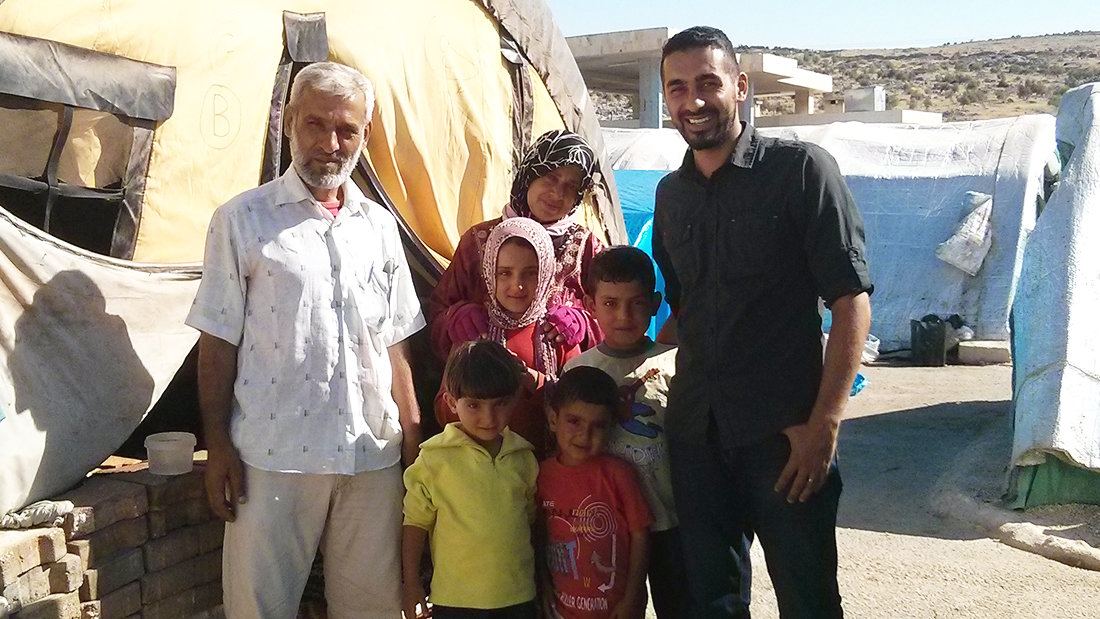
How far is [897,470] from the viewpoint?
19.4ft

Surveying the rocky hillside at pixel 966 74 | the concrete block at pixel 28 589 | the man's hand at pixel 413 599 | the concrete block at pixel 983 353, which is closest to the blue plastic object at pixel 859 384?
the concrete block at pixel 983 353

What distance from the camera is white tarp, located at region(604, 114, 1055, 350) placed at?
9.53 meters

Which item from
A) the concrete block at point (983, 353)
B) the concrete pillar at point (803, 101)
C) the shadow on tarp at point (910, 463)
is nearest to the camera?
the shadow on tarp at point (910, 463)

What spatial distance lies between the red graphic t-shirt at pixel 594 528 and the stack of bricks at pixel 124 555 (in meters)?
1.10

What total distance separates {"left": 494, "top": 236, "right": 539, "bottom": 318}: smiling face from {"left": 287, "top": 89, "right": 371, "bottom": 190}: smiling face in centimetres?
58

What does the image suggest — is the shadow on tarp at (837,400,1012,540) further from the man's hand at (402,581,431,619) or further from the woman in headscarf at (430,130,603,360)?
the man's hand at (402,581,431,619)

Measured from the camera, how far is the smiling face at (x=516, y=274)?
9.55 feet

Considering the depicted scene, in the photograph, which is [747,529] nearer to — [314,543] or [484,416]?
[484,416]

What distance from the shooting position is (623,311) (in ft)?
8.98

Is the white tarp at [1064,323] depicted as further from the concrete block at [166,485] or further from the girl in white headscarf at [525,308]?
the concrete block at [166,485]

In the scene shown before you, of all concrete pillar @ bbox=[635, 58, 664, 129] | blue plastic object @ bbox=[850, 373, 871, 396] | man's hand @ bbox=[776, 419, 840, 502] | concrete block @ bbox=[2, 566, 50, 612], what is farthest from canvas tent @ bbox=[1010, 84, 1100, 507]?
concrete pillar @ bbox=[635, 58, 664, 129]

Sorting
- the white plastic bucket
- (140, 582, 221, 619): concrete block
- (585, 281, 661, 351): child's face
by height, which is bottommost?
(140, 582, 221, 619): concrete block

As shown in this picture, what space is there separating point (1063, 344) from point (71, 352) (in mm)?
4434

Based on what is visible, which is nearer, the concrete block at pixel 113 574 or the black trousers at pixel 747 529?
the black trousers at pixel 747 529
